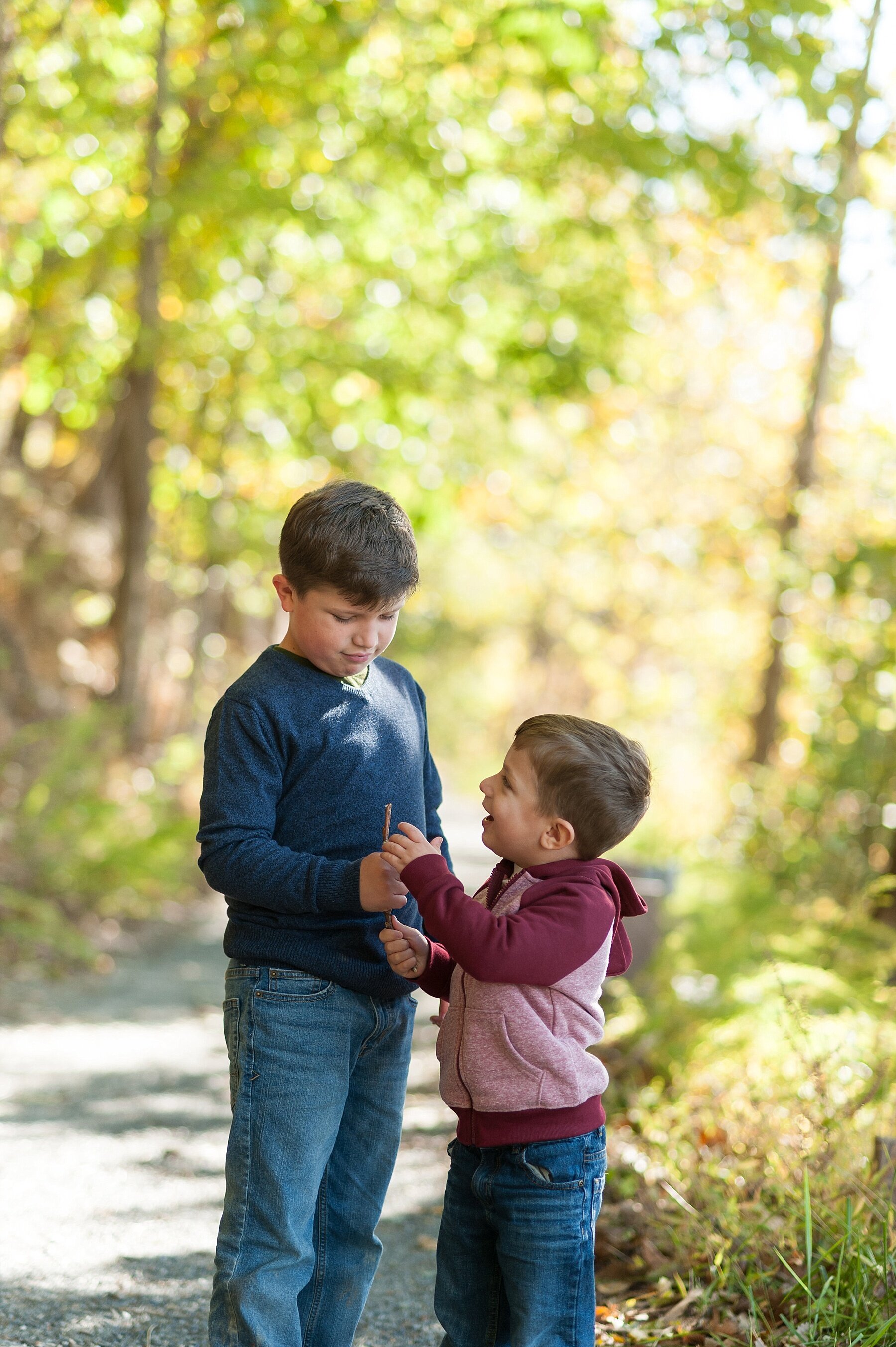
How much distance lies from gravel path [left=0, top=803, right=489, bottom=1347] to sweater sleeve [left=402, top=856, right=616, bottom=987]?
1452 mm

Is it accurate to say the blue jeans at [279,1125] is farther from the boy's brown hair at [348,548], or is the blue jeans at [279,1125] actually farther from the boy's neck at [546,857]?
the boy's brown hair at [348,548]

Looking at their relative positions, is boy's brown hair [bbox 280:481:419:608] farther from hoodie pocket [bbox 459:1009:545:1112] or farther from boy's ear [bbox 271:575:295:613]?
hoodie pocket [bbox 459:1009:545:1112]

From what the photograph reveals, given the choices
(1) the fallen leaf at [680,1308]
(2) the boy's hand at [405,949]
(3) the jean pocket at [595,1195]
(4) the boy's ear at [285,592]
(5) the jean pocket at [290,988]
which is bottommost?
(1) the fallen leaf at [680,1308]

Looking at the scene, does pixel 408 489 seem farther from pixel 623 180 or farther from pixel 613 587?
pixel 613 587

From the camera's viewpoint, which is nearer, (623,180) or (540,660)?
(623,180)

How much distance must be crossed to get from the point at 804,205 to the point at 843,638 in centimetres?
309

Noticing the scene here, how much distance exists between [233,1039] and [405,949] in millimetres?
370

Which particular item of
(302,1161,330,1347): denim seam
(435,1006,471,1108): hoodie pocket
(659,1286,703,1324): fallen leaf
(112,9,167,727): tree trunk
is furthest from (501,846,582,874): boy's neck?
(112,9,167,727): tree trunk

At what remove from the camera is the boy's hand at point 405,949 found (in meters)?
2.17

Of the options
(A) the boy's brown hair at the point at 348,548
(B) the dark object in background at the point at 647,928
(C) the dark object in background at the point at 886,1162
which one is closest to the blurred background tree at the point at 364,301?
(B) the dark object in background at the point at 647,928

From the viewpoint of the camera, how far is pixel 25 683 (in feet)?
31.6

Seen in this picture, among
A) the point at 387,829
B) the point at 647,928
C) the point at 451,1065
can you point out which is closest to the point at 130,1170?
the point at 451,1065

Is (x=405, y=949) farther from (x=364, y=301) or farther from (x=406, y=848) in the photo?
(x=364, y=301)

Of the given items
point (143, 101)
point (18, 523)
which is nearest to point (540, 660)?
point (18, 523)
